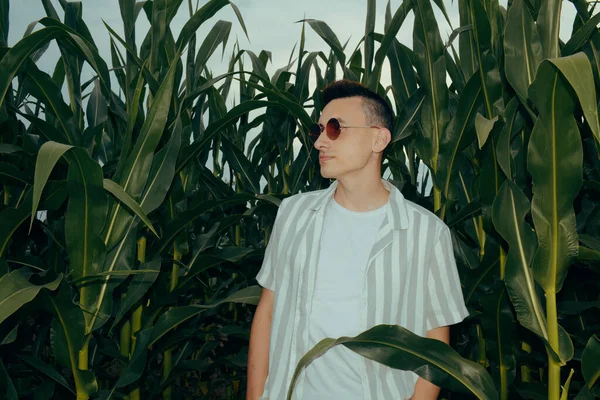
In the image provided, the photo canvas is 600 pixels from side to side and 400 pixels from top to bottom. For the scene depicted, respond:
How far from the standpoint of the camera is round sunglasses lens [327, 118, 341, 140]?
175cm

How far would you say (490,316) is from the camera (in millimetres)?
1870

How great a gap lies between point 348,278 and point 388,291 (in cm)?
10

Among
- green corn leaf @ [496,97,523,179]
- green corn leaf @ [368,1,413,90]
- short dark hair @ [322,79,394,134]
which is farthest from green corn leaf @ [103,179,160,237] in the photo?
green corn leaf @ [368,1,413,90]

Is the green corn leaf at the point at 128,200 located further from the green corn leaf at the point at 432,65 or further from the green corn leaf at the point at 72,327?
the green corn leaf at the point at 432,65

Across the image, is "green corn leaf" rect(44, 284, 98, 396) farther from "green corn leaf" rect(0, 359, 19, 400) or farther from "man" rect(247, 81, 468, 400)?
"man" rect(247, 81, 468, 400)

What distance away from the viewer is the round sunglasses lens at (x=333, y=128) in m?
1.75

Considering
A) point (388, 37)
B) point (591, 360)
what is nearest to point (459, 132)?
point (388, 37)

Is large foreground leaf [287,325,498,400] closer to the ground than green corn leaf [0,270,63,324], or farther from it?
closer to the ground

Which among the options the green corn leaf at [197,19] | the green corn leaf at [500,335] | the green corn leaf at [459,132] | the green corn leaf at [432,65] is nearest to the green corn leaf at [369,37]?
the green corn leaf at [432,65]

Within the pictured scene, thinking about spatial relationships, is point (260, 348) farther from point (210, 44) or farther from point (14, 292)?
point (210, 44)

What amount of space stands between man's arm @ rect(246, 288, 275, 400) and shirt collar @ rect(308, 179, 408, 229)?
0.27m

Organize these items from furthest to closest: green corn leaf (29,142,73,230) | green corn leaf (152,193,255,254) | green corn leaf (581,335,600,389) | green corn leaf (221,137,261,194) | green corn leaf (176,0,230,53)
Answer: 1. green corn leaf (221,137,261,194)
2. green corn leaf (176,0,230,53)
3. green corn leaf (152,193,255,254)
4. green corn leaf (581,335,600,389)
5. green corn leaf (29,142,73,230)

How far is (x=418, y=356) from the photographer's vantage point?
4.20 feet

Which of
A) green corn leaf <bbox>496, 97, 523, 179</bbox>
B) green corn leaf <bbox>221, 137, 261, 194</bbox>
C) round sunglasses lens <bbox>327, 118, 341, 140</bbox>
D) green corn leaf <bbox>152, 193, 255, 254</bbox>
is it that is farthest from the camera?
green corn leaf <bbox>221, 137, 261, 194</bbox>
